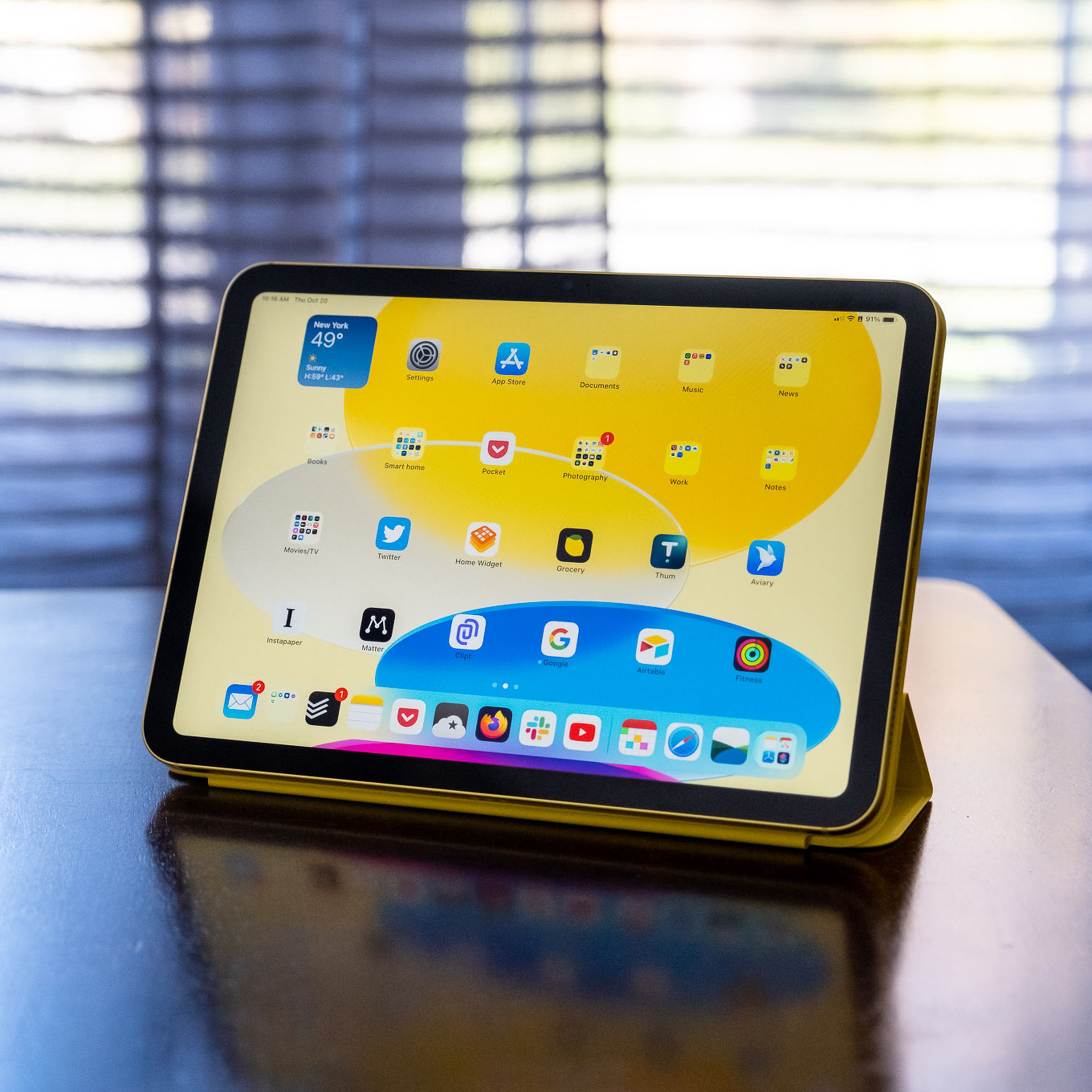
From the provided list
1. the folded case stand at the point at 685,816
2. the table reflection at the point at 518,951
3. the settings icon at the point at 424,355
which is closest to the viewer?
the table reflection at the point at 518,951

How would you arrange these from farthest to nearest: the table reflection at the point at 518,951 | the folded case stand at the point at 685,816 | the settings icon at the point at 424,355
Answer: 1. the settings icon at the point at 424,355
2. the folded case stand at the point at 685,816
3. the table reflection at the point at 518,951

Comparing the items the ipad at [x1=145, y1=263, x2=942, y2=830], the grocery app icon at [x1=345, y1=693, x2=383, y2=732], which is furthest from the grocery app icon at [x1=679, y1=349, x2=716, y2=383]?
the grocery app icon at [x1=345, y1=693, x2=383, y2=732]

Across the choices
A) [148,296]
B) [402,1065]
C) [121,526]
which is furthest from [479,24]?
[402,1065]

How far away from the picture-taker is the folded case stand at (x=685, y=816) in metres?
0.47

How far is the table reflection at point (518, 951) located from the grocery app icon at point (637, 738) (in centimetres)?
4

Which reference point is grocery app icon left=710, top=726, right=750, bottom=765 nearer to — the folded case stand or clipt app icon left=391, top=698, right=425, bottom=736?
the folded case stand

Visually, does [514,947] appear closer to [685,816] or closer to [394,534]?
[685,816]

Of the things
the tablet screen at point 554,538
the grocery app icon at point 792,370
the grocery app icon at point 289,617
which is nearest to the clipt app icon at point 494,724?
the tablet screen at point 554,538

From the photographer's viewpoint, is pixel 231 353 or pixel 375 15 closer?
pixel 231 353

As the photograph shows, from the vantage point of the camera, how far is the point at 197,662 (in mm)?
548

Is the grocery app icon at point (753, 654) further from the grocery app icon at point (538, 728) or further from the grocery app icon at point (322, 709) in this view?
the grocery app icon at point (322, 709)

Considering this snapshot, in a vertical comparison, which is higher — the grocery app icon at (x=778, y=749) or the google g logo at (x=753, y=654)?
the google g logo at (x=753, y=654)

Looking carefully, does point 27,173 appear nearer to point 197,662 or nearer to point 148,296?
point 148,296

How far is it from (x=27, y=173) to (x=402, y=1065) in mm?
2358
